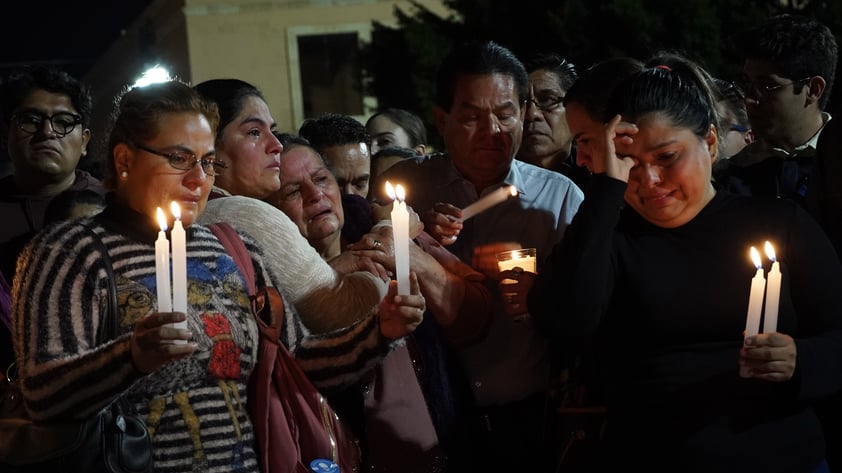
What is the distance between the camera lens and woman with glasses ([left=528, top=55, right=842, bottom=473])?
3355 mm

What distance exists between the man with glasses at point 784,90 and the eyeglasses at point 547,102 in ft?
3.32

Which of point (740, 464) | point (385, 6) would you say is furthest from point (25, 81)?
point (385, 6)

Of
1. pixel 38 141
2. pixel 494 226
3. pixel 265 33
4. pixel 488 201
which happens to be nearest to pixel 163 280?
pixel 488 201

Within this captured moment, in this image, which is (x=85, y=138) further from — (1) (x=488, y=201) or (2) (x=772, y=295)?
(2) (x=772, y=295)

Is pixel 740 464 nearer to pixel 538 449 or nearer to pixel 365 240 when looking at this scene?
pixel 538 449

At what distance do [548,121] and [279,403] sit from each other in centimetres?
268

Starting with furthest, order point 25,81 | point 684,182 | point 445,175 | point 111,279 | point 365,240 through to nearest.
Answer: point 25,81, point 445,175, point 365,240, point 684,182, point 111,279

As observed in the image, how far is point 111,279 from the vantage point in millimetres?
3242

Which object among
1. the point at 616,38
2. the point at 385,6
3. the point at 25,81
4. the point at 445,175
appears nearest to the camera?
the point at 445,175

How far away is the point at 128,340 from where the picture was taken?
305 cm

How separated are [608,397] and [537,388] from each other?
0.81 metres

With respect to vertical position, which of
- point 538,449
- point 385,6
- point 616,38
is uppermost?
point 385,6

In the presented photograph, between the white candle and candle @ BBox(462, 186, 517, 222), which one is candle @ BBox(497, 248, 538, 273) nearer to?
candle @ BBox(462, 186, 517, 222)

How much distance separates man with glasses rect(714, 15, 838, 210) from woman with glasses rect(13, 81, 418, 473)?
81.2 inches
